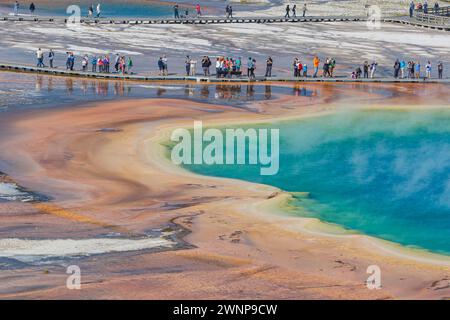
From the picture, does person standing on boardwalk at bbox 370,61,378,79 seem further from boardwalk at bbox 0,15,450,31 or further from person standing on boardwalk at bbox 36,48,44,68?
boardwalk at bbox 0,15,450,31

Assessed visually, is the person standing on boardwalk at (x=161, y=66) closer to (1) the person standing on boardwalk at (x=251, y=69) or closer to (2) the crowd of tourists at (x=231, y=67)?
(2) the crowd of tourists at (x=231, y=67)

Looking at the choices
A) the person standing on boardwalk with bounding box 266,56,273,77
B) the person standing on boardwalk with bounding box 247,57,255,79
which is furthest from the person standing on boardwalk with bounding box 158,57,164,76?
the person standing on boardwalk with bounding box 266,56,273,77

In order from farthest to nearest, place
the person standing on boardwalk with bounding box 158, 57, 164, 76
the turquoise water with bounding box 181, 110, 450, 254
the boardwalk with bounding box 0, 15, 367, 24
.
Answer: the boardwalk with bounding box 0, 15, 367, 24 → the person standing on boardwalk with bounding box 158, 57, 164, 76 → the turquoise water with bounding box 181, 110, 450, 254

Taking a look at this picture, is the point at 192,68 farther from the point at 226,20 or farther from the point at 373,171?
the point at 226,20

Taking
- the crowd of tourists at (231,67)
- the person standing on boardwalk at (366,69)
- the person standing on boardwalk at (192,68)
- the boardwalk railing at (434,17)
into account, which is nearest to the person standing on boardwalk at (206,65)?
the crowd of tourists at (231,67)

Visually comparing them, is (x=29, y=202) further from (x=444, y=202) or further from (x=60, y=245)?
(x=444, y=202)
